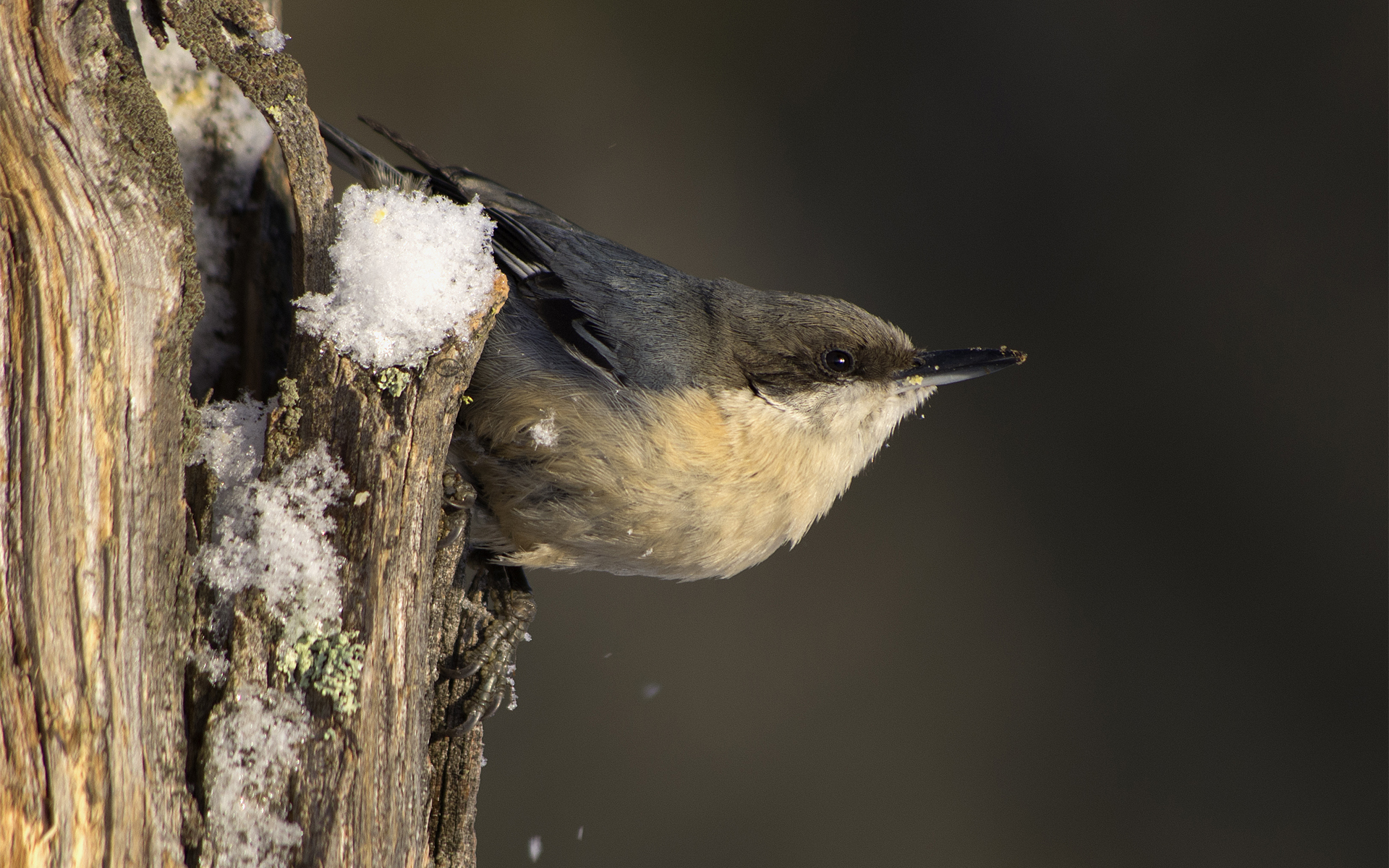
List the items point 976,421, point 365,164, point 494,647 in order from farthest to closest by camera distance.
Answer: point 976,421 < point 365,164 < point 494,647

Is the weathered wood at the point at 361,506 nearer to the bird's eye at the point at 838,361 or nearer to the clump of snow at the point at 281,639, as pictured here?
the clump of snow at the point at 281,639

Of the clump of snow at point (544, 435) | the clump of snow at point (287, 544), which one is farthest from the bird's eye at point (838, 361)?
the clump of snow at point (287, 544)

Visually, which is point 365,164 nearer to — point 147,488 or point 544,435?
point 544,435

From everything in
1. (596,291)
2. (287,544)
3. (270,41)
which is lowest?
(287,544)

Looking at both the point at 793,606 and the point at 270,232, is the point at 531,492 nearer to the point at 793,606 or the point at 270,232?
the point at 270,232

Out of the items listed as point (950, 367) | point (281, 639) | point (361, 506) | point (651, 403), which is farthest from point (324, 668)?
point (950, 367)

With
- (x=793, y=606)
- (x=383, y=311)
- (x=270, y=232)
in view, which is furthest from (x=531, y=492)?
(x=793, y=606)

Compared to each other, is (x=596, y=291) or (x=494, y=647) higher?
(x=596, y=291)
